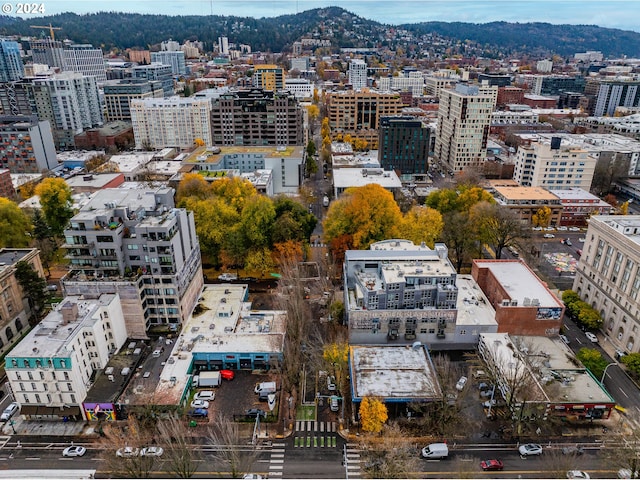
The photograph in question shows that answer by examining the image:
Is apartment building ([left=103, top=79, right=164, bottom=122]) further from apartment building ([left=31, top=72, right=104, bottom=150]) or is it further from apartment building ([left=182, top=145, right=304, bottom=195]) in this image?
apartment building ([left=182, top=145, right=304, bottom=195])

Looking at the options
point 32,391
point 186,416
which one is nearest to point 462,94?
point 186,416

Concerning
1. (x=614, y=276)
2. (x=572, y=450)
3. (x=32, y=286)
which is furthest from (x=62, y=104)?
(x=572, y=450)

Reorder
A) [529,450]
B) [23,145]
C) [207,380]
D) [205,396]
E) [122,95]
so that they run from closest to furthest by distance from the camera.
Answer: [529,450], [205,396], [207,380], [23,145], [122,95]

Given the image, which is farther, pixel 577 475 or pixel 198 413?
pixel 198 413

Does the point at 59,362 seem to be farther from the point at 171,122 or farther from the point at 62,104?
the point at 62,104

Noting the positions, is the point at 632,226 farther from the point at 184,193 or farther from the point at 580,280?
the point at 184,193

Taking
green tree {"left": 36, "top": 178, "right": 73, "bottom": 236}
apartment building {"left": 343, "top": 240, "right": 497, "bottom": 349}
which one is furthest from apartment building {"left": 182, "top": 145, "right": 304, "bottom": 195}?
apartment building {"left": 343, "top": 240, "right": 497, "bottom": 349}
